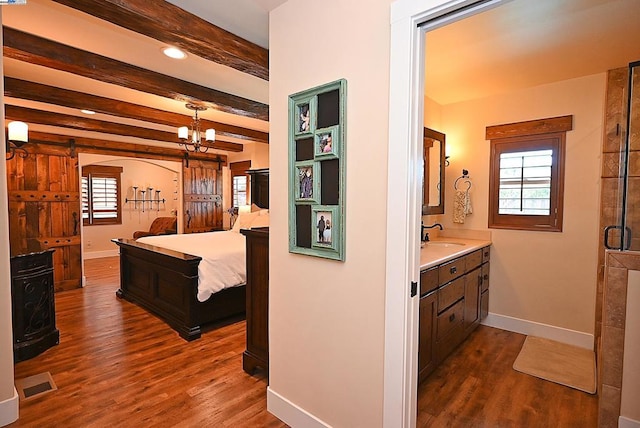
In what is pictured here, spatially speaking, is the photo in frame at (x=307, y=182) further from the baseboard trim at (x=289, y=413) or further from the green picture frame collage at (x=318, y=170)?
the baseboard trim at (x=289, y=413)

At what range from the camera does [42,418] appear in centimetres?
201

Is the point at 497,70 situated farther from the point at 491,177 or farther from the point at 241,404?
the point at 241,404

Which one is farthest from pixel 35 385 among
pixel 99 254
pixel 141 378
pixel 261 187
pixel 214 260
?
pixel 99 254

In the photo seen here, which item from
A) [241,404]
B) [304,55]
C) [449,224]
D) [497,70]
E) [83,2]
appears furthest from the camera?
[449,224]

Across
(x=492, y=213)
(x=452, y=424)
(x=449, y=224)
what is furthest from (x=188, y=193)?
(x=452, y=424)

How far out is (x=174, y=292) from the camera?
137 inches

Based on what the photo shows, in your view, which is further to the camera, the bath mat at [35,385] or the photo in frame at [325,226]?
the bath mat at [35,385]

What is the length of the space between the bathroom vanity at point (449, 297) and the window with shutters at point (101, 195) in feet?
24.0

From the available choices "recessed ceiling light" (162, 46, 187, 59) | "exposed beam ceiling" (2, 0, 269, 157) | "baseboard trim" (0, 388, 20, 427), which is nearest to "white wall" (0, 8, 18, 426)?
"baseboard trim" (0, 388, 20, 427)

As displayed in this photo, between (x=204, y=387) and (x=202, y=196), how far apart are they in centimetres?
565

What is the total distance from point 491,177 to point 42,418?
4123 millimetres

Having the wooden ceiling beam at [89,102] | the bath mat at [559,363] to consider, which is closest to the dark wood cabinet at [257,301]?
the bath mat at [559,363]

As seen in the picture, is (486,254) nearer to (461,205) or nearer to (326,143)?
(461,205)

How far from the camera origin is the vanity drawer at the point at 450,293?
2.46 m
